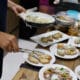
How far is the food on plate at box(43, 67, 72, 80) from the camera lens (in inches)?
40.4

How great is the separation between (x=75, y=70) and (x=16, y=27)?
176 centimetres

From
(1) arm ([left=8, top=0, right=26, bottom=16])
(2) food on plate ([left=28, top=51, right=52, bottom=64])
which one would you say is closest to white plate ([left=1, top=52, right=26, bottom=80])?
(2) food on plate ([left=28, top=51, right=52, bottom=64])

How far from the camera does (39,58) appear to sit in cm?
119

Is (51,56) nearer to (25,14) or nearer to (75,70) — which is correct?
(75,70)

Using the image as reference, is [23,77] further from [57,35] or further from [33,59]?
[57,35]

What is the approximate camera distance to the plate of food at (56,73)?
1.03 m

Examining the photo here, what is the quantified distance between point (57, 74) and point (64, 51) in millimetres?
269

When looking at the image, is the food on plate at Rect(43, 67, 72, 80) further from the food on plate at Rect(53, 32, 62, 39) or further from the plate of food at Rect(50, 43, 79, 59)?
the food on plate at Rect(53, 32, 62, 39)

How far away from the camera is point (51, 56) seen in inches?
48.7

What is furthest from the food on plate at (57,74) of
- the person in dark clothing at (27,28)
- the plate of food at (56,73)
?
the person in dark clothing at (27,28)

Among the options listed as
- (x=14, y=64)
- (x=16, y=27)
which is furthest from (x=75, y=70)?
(x=16, y=27)

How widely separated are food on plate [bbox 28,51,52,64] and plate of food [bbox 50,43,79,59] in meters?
0.08

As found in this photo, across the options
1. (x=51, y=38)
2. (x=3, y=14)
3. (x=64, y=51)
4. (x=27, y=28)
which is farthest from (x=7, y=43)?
(x=27, y=28)

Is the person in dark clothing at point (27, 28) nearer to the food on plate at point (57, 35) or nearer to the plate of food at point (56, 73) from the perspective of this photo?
the food on plate at point (57, 35)
